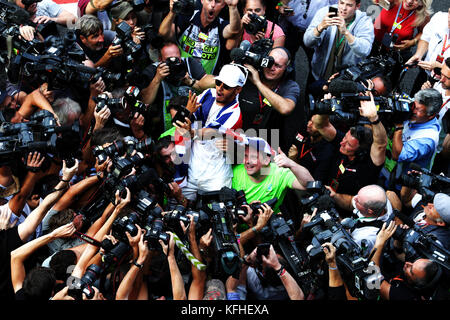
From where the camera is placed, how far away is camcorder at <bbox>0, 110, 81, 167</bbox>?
400 centimetres

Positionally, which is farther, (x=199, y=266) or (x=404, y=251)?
(x=404, y=251)

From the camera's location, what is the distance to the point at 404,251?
3.90 m

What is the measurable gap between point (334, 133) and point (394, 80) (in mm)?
1823

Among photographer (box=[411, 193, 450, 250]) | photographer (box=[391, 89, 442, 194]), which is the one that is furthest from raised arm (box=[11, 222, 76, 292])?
photographer (box=[391, 89, 442, 194])

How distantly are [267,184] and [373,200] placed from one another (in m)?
0.94

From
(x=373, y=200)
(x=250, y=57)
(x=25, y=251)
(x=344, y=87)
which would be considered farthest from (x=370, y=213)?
(x=25, y=251)

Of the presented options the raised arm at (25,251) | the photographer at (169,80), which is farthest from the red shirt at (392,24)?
the raised arm at (25,251)

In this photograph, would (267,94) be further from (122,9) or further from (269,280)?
(269,280)

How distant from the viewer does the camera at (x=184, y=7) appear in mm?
5059

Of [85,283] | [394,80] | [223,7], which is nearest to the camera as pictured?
[85,283]
